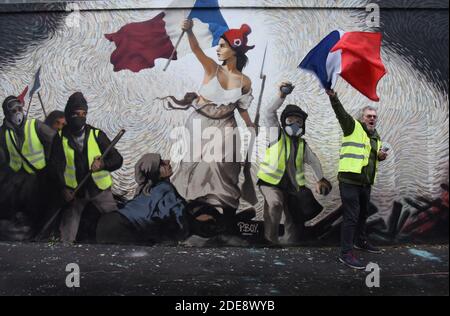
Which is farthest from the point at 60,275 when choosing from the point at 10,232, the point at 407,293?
the point at 407,293

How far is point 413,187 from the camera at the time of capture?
5.40 meters

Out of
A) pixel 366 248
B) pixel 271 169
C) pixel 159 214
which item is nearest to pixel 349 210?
pixel 366 248

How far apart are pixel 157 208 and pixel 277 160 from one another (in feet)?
5.56

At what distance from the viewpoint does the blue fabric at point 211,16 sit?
5.19 m

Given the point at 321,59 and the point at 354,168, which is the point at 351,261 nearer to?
the point at 354,168

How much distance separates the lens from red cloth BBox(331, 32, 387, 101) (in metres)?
4.31

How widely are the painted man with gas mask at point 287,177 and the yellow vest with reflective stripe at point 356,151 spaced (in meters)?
0.77

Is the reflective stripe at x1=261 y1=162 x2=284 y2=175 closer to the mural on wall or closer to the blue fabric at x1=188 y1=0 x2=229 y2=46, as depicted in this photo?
the mural on wall

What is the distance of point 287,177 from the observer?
5.30 metres

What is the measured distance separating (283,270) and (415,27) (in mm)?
3568

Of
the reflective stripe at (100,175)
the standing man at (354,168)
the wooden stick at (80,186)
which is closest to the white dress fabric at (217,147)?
the wooden stick at (80,186)

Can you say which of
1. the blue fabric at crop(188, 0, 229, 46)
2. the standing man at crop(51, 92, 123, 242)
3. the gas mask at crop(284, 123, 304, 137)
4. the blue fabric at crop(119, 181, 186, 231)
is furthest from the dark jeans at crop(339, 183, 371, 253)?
the standing man at crop(51, 92, 123, 242)

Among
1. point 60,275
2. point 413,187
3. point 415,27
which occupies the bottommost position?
point 60,275
